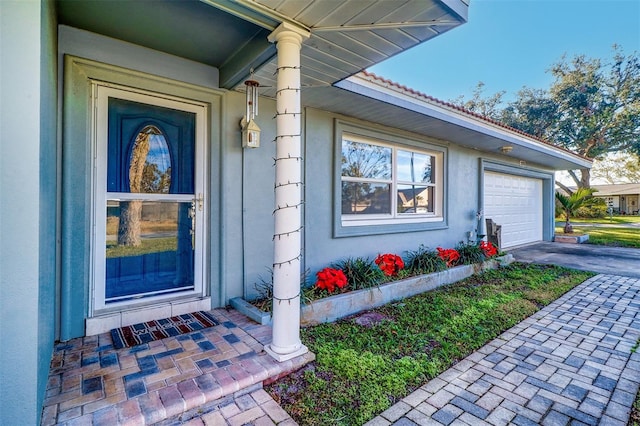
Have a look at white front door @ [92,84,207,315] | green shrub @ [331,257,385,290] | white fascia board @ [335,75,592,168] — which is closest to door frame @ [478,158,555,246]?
white fascia board @ [335,75,592,168]

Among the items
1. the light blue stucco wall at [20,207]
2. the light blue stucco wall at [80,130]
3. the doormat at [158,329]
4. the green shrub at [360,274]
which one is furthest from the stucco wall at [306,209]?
the light blue stucco wall at [20,207]

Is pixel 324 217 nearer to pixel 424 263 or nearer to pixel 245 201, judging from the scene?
pixel 245 201

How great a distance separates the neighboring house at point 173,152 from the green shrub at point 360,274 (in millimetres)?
322

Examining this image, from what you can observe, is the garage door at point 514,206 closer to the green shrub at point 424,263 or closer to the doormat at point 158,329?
the green shrub at point 424,263

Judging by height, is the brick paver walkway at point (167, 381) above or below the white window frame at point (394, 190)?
below

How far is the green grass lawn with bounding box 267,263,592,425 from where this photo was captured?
2164 mm

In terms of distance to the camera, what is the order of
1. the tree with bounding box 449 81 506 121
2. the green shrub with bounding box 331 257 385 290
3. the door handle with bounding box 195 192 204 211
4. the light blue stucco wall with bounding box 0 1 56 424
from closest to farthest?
the light blue stucco wall with bounding box 0 1 56 424, the door handle with bounding box 195 192 204 211, the green shrub with bounding box 331 257 385 290, the tree with bounding box 449 81 506 121

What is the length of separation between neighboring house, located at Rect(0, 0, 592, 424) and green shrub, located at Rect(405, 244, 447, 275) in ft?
2.45

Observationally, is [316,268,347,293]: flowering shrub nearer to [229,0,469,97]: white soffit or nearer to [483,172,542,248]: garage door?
[229,0,469,97]: white soffit

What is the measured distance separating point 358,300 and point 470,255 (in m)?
3.24

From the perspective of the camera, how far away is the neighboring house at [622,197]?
110 feet

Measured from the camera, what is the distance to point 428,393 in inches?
90.2

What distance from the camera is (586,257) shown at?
7.75m

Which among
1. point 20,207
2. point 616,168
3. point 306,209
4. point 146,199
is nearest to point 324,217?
point 306,209
